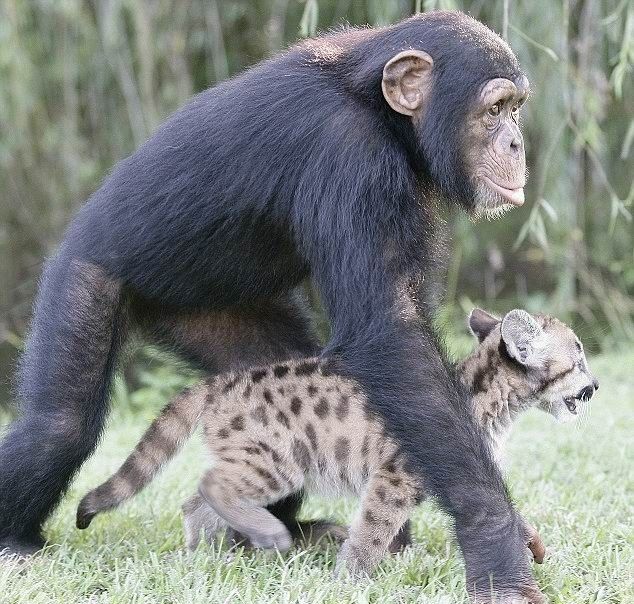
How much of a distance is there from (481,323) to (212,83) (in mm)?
4890

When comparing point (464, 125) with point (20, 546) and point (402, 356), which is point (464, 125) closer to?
point (402, 356)

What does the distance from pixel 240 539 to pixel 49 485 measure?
0.87m

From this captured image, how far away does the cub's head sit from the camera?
4777 mm

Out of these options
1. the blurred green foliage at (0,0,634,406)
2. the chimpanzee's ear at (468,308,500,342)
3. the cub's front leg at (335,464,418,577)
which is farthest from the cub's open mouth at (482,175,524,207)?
the blurred green foliage at (0,0,634,406)

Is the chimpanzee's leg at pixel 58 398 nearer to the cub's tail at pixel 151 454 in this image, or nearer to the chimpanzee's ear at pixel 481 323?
the cub's tail at pixel 151 454

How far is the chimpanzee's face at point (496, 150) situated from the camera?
4.67m

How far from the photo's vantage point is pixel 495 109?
15.4ft

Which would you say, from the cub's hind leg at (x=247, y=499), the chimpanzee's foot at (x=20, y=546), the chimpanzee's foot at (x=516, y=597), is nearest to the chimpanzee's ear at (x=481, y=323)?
the cub's hind leg at (x=247, y=499)

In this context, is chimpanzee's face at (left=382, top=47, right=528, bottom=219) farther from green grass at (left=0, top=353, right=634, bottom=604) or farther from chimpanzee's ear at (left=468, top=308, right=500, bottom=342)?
green grass at (left=0, top=353, right=634, bottom=604)

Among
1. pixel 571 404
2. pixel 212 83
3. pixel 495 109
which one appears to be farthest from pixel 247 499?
pixel 212 83

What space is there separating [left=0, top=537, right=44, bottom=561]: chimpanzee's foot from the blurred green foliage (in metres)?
4.07

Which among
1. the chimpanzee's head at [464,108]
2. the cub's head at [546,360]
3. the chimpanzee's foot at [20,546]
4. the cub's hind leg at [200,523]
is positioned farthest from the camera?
the cub's hind leg at [200,523]

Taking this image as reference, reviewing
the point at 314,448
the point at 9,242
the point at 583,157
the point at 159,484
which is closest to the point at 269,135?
the point at 314,448

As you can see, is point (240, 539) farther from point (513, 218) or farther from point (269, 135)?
point (513, 218)
